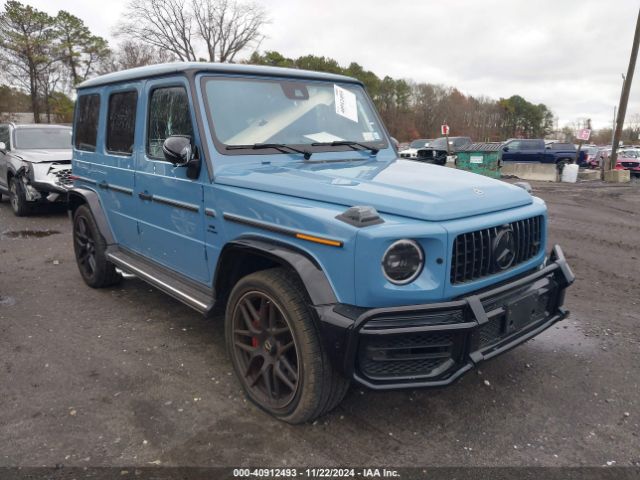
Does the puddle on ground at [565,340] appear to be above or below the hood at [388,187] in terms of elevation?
below

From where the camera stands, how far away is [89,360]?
3.60 m

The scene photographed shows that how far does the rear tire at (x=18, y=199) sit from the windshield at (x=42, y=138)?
783 mm

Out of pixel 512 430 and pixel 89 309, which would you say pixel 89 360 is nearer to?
pixel 89 309

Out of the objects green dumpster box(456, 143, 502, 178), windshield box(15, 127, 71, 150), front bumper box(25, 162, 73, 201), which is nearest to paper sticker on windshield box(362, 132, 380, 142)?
front bumper box(25, 162, 73, 201)

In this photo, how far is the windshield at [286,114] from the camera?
3299 mm

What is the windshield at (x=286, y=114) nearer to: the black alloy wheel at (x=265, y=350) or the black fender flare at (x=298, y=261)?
the black fender flare at (x=298, y=261)

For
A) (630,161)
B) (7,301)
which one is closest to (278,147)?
(7,301)

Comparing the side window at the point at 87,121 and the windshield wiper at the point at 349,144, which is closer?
the windshield wiper at the point at 349,144

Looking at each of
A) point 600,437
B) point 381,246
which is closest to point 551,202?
point 600,437

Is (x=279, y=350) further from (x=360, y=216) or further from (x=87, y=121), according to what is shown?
(x=87, y=121)

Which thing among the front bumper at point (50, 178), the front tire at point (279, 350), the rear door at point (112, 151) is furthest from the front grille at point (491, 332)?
the front bumper at point (50, 178)

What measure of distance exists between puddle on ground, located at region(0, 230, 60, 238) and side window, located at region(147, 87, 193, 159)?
5.26 meters

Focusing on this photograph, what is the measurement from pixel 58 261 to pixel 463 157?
15.7m

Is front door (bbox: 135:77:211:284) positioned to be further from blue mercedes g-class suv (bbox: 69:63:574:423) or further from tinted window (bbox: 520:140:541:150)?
tinted window (bbox: 520:140:541:150)
